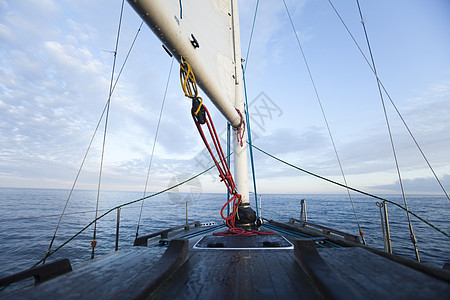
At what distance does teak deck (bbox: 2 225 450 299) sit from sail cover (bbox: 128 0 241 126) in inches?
92.4

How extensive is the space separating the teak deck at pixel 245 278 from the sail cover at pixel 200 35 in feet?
7.70

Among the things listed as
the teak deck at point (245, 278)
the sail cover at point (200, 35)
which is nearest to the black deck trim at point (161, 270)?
the teak deck at point (245, 278)

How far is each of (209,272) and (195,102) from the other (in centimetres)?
214

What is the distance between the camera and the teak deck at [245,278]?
1326mm

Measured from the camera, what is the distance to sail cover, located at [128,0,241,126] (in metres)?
1.80

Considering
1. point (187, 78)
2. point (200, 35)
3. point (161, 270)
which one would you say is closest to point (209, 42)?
point (200, 35)

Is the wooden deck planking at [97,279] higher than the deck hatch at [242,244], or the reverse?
the wooden deck planking at [97,279]

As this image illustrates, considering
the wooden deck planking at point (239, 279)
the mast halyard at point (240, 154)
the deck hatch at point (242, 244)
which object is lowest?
the deck hatch at point (242, 244)

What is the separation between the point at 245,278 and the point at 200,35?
3698mm

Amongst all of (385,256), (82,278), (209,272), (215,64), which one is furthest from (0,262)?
(385,256)

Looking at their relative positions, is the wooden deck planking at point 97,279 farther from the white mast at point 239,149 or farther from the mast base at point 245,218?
the white mast at point 239,149

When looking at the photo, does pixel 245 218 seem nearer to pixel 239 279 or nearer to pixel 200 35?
pixel 239 279

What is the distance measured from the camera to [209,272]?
6.89 ft

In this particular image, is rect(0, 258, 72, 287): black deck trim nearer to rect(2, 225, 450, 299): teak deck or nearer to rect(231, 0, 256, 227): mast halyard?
rect(2, 225, 450, 299): teak deck
